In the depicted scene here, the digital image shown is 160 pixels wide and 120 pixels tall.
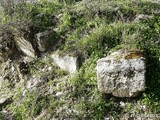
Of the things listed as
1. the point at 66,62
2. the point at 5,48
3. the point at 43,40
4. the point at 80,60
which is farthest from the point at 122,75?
the point at 5,48

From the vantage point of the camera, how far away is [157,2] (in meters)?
8.20

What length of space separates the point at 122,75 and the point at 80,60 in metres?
1.16

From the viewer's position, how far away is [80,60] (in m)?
6.92

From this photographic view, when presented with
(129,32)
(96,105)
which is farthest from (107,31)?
(96,105)

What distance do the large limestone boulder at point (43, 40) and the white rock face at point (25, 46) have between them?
0.21 metres

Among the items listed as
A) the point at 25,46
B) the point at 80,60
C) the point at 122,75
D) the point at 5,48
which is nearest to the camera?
the point at 122,75

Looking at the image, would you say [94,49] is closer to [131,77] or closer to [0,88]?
[131,77]

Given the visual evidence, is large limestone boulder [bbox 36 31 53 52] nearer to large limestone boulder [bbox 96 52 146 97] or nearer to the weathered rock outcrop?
the weathered rock outcrop

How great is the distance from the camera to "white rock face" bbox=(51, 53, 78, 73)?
22.5 ft

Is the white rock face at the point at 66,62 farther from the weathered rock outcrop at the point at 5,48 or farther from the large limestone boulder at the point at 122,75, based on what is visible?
the weathered rock outcrop at the point at 5,48

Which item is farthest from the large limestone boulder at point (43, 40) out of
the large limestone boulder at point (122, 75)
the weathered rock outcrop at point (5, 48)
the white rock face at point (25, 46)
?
the large limestone boulder at point (122, 75)

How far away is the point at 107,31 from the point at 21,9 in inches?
92.0

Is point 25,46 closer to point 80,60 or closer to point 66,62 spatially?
point 66,62

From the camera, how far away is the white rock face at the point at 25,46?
7.71 m
